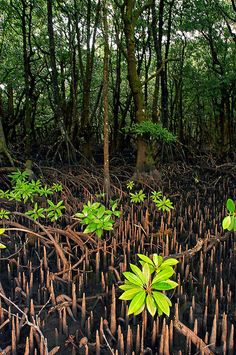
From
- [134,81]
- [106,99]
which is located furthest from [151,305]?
[134,81]

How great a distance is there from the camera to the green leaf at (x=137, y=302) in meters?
1.00

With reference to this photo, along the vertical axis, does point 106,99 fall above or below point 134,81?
below

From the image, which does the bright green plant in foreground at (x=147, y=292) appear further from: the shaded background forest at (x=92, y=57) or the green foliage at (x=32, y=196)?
the shaded background forest at (x=92, y=57)

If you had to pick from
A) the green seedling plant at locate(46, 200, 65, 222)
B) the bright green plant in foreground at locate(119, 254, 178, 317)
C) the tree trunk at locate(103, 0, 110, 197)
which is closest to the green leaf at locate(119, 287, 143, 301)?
the bright green plant in foreground at locate(119, 254, 178, 317)

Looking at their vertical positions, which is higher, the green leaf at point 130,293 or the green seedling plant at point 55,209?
the green seedling plant at point 55,209

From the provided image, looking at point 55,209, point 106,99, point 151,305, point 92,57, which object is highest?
point 92,57

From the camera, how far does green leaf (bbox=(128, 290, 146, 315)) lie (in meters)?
1.00

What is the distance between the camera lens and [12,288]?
1945 mm

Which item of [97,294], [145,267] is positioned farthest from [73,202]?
[145,267]

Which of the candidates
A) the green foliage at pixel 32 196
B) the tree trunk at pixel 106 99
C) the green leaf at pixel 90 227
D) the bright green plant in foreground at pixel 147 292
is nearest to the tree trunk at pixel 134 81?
the tree trunk at pixel 106 99

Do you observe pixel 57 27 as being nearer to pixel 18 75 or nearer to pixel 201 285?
Answer: pixel 18 75

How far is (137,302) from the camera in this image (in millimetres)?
1013

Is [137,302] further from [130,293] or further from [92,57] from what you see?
[92,57]

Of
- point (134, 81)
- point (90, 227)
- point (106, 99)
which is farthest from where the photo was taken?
point (134, 81)
